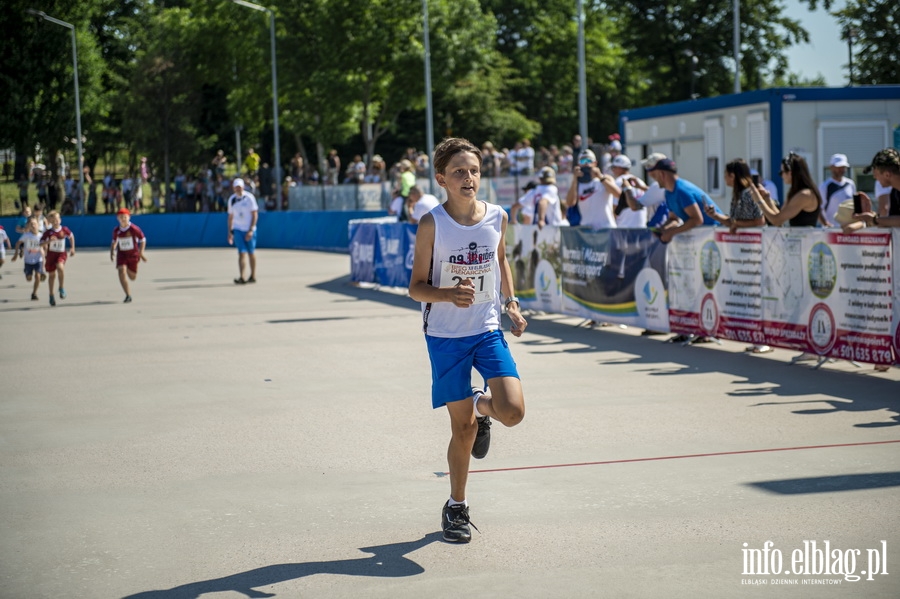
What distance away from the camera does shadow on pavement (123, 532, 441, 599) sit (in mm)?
5250

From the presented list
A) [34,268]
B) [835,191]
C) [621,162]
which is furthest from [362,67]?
[835,191]

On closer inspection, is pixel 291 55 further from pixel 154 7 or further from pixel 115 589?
pixel 115 589

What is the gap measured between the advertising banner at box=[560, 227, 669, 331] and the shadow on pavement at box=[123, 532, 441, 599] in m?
8.57

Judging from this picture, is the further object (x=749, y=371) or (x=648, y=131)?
(x=648, y=131)

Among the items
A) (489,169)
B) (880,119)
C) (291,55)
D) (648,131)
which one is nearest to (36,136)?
(291,55)

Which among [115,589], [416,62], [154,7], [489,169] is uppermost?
[154,7]

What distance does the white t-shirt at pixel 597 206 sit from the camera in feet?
50.9

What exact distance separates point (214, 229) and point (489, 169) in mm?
13669

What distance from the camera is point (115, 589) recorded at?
5320 mm

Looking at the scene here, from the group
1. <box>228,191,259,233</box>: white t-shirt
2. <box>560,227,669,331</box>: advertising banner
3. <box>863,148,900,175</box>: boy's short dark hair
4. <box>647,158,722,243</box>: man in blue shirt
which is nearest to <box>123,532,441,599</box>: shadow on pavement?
<box>863,148,900,175</box>: boy's short dark hair

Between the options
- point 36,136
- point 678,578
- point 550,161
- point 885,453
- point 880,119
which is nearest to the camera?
point 678,578

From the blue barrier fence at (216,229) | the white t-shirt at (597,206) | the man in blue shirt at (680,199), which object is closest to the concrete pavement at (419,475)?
the man in blue shirt at (680,199)

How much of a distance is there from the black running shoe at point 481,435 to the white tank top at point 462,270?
1.16 feet

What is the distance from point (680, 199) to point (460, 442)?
7624 millimetres
